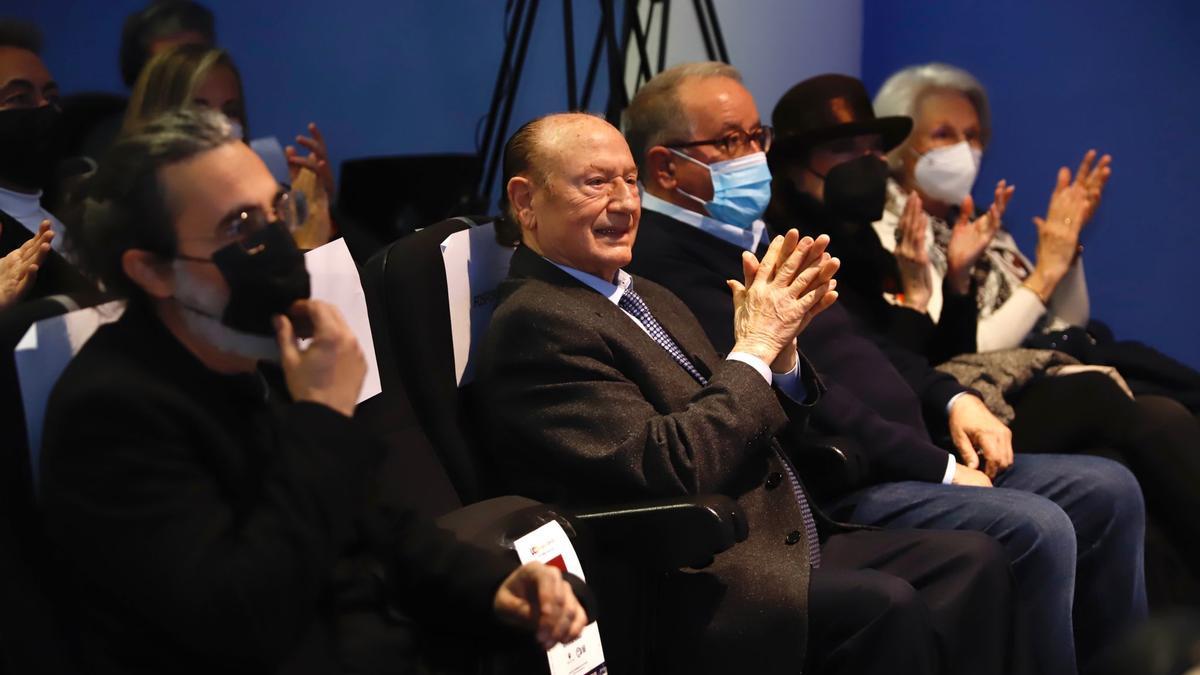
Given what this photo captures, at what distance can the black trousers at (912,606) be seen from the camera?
2145 mm

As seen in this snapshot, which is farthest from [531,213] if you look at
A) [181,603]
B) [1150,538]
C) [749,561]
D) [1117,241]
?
[1117,241]

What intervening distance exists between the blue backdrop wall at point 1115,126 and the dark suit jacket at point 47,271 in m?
3.17

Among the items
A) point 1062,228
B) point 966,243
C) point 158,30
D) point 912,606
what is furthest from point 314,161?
point 1062,228

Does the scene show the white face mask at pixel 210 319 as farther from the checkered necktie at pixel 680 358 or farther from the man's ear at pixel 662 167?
the man's ear at pixel 662 167

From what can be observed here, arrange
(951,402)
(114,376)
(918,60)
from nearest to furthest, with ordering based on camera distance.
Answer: (114,376)
(951,402)
(918,60)

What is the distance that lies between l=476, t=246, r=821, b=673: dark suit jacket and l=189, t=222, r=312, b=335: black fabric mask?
668 mm

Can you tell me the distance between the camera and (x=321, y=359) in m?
1.54

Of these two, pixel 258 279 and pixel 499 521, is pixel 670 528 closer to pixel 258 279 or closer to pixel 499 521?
pixel 499 521

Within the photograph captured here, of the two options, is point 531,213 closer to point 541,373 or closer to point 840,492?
point 541,373

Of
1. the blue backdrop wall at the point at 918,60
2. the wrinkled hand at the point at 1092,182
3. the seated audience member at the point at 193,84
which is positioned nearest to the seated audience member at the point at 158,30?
the seated audience member at the point at 193,84

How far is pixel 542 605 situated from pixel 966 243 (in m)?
2.12

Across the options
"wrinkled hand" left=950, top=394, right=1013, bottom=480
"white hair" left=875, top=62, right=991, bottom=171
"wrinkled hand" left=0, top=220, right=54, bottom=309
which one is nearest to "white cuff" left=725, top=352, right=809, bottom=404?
"wrinkled hand" left=950, top=394, right=1013, bottom=480

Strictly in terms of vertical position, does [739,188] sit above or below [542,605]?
above

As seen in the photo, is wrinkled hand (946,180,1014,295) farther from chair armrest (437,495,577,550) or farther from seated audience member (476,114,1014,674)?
chair armrest (437,495,577,550)
